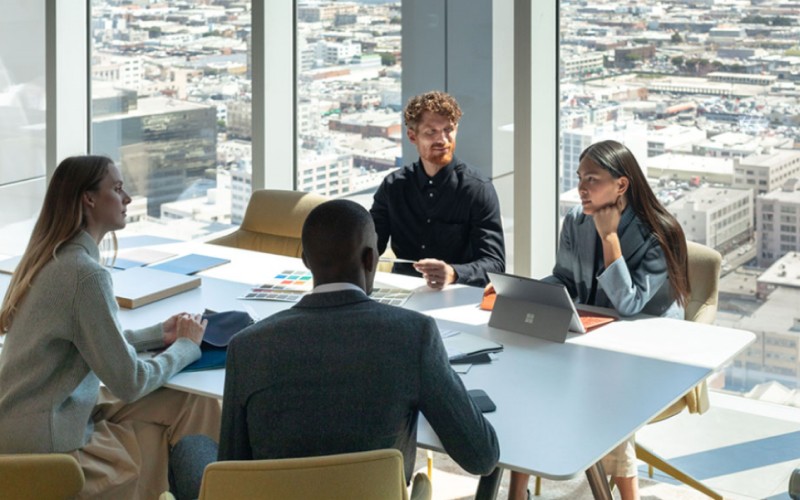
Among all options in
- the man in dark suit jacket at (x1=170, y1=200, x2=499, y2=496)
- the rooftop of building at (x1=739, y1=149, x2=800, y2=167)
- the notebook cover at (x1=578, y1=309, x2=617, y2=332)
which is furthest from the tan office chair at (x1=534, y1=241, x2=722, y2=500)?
the man in dark suit jacket at (x1=170, y1=200, x2=499, y2=496)

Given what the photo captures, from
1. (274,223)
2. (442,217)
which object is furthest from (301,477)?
(274,223)

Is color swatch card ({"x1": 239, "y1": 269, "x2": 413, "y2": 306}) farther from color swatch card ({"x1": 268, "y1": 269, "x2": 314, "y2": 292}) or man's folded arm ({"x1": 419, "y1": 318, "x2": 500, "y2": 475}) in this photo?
man's folded arm ({"x1": 419, "y1": 318, "x2": 500, "y2": 475})

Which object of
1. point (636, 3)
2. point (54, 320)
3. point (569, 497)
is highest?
point (636, 3)

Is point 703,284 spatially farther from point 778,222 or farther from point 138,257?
point 138,257

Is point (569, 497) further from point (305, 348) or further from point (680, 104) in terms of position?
point (305, 348)

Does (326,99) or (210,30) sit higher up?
(210,30)

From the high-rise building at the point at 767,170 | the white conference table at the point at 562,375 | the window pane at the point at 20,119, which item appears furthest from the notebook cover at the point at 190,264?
the window pane at the point at 20,119

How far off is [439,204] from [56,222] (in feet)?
6.02

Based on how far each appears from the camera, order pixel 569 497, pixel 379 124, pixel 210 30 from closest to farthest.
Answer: pixel 569 497 → pixel 379 124 → pixel 210 30

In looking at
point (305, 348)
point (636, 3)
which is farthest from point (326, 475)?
point (636, 3)

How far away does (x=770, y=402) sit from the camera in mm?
4457

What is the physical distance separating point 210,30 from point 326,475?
4.65 m

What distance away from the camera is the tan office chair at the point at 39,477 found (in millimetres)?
2537

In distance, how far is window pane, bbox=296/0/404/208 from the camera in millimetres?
5668
